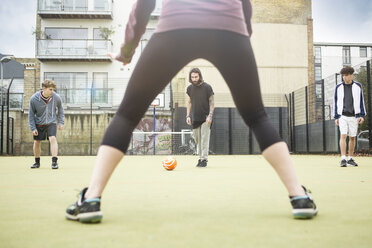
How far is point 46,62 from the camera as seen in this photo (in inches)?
1079

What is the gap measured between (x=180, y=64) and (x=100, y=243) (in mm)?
1057

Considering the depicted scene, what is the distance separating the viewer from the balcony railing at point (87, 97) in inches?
822

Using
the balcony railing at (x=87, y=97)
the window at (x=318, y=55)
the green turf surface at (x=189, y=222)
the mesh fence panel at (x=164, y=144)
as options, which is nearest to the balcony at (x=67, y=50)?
the balcony railing at (x=87, y=97)

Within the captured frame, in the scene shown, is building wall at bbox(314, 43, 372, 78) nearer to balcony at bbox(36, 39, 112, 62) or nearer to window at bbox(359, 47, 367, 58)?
window at bbox(359, 47, 367, 58)

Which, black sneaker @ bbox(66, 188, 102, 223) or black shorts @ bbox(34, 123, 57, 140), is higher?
black shorts @ bbox(34, 123, 57, 140)

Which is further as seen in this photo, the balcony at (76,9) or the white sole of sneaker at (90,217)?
the balcony at (76,9)

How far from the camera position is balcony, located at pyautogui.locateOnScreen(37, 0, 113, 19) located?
88.8ft

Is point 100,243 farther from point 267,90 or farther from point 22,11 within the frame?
point 22,11

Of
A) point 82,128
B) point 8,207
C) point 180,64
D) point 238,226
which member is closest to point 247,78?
point 180,64

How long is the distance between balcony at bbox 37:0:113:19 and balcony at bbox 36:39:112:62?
198cm

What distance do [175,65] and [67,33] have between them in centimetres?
2776

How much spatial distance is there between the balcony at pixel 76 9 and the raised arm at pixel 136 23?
85.9 feet

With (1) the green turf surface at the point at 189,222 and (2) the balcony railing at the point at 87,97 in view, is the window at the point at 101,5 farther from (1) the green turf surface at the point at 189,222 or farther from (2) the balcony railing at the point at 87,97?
(1) the green turf surface at the point at 189,222

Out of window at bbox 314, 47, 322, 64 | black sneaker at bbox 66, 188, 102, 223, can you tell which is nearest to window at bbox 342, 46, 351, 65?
window at bbox 314, 47, 322, 64
